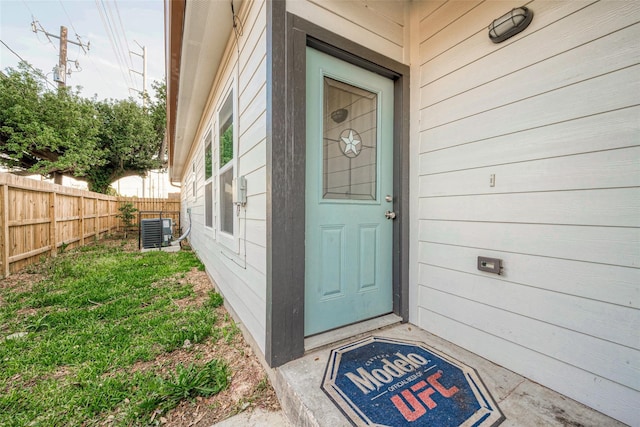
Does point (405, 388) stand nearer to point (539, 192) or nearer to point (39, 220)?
point (539, 192)

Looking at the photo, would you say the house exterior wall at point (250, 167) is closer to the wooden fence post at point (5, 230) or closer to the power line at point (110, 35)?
the wooden fence post at point (5, 230)

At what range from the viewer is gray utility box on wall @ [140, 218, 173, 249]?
6328 millimetres

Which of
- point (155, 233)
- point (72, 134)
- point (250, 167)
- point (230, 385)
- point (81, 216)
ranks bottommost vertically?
point (230, 385)

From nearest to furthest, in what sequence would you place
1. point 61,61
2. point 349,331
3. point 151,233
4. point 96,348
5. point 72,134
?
point 349,331 < point 96,348 < point 151,233 < point 72,134 < point 61,61

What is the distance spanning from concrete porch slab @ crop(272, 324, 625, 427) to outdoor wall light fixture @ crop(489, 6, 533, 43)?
190 centimetres

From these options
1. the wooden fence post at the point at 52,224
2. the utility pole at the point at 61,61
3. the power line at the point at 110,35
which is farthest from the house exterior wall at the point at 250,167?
A: the power line at the point at 110,35

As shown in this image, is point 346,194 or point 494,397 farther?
point 346,194

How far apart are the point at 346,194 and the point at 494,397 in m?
1.36

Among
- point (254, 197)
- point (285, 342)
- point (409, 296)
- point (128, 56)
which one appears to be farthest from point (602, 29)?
point (128, 56)

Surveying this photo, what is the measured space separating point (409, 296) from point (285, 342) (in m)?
1.04

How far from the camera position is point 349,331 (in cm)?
175

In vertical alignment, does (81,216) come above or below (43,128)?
below

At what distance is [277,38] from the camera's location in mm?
1439

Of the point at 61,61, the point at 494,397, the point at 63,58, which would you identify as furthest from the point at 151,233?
the point at 63,58
